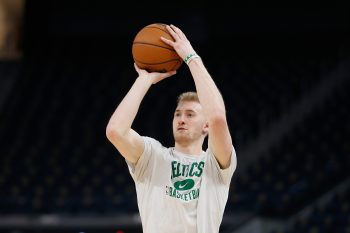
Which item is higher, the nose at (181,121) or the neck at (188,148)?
the nose at (181,121)

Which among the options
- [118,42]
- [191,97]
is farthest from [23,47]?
[191,97]

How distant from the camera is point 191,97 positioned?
3.98m

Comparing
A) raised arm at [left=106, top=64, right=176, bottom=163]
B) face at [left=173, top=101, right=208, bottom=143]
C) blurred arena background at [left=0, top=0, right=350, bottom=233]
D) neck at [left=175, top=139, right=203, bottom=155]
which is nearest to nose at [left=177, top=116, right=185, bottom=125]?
face at [left=173, top=101, right=208, bottom=143]

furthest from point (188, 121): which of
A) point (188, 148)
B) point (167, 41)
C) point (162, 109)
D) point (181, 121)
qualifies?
point (162, 109)

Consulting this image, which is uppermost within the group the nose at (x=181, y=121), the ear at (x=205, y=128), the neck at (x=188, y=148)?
the nose at (x=181, y=121)

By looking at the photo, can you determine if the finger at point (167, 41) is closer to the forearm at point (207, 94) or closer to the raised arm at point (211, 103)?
the raised arm at point (211, 103)

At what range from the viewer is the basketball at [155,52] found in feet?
12.6

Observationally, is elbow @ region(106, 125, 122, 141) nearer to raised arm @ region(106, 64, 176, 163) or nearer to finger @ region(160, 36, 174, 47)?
raised arm @ region(106, 64, 176, 163)

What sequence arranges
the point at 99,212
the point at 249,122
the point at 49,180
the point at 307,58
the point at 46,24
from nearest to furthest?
the point at 99,212 < the point at 49,180 < the point at 249,122 < the point at 307,58 < the point at 46,24

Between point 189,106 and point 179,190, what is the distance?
1.51 feet

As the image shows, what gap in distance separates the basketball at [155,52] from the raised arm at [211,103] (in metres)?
0.08

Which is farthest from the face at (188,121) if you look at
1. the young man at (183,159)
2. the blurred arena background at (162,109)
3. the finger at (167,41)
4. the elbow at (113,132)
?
the blurred arena background at (162,109)

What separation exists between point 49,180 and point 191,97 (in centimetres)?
966

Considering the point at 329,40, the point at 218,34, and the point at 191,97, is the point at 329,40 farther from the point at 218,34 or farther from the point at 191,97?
the point at 191,97
